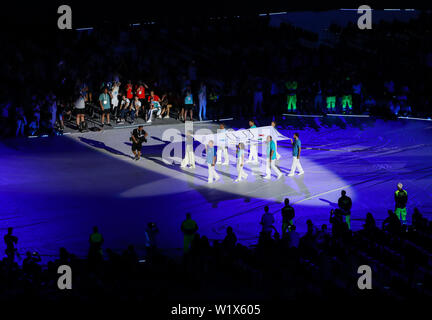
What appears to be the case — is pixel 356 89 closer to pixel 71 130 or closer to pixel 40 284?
pixel 71 130

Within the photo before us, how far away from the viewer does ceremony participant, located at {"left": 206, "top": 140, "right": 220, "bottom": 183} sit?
Answer: 72.8ft

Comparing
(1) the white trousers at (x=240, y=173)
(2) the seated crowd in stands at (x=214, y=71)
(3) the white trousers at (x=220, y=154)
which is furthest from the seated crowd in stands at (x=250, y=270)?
(2) the seated crowd in stands at (x=214, y=71)

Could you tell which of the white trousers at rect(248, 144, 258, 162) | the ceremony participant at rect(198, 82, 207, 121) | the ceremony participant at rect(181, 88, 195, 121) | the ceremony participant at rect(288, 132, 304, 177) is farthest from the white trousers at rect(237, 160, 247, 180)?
the ceremony participant at rect(198, 82, 207, 121)

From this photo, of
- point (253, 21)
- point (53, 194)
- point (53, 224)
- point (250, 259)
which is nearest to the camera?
point (250, 259)

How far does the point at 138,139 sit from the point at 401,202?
9766 mm

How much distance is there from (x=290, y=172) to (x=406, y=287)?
390 inches

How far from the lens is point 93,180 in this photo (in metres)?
23.8

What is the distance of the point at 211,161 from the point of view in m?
22.4

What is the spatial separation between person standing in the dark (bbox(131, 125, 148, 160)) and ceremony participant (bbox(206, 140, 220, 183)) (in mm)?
3252

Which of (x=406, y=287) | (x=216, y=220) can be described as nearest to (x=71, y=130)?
(x=216, y=220)

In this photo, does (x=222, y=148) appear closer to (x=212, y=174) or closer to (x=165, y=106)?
(x=212, y=174)

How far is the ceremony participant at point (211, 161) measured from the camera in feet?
72.8

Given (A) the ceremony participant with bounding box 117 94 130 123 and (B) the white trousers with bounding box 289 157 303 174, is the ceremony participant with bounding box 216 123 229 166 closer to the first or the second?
(B) the white trousers with bounding box 289 157 303 174

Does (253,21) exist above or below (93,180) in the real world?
above
